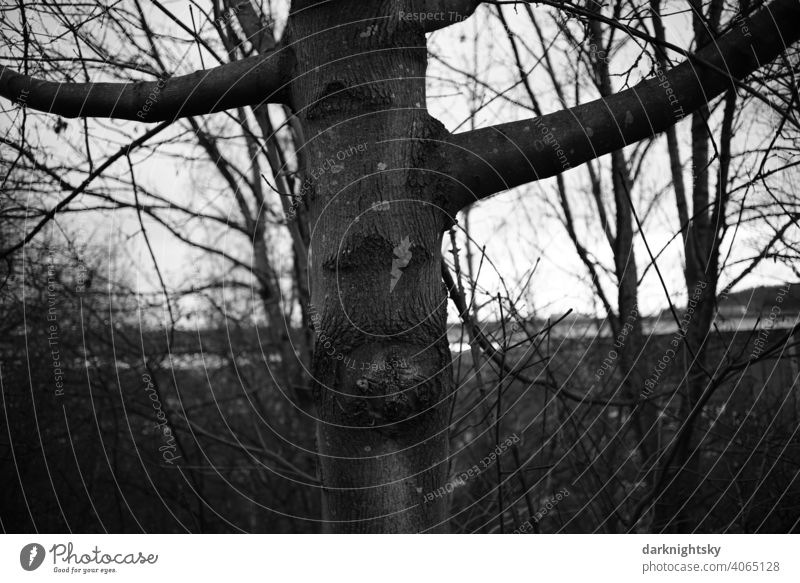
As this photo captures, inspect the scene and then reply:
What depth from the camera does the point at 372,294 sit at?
4.89ft

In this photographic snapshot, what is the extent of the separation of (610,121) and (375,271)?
72 centimetres

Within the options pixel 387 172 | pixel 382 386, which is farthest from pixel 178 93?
pixel 382 386

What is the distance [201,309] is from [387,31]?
181 inches

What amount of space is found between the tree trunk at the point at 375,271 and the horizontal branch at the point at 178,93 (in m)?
0.17

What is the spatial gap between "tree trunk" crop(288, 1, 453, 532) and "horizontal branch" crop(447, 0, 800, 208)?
0.36ft

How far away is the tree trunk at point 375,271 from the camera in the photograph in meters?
1.48

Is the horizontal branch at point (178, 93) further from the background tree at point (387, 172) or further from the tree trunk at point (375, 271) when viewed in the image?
the tree trunk at point (375, 271)

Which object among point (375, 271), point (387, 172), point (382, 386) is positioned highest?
point (387, 172)

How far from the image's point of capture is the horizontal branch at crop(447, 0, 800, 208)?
5.38 feet

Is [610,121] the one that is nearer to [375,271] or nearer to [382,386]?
[375,271]

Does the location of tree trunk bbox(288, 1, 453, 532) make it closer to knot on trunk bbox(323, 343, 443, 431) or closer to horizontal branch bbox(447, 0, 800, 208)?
knot on trunk bbox(323, 343, 443, 431)

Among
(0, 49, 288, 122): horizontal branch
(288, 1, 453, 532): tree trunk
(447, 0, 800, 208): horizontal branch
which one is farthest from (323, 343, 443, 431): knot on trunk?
(0, 49, 288, 122): horizontal branch

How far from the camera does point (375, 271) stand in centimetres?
150
